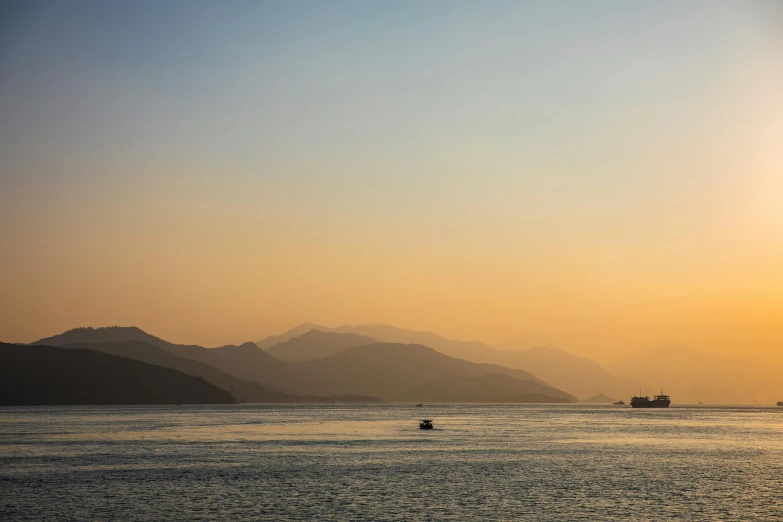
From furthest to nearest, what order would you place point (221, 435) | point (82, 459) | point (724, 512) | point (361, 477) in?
point (221, 435) < point (82, 459) < point (361, 477) < point (724, 512)

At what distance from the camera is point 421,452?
464 ft

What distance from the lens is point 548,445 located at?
16438 cm

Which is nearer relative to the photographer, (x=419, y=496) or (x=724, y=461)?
(x=419, y=496)

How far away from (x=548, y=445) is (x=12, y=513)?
119437 millimetres

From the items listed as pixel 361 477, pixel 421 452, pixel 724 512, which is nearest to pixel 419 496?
pixel 361 477

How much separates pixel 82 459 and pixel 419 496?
68.2m

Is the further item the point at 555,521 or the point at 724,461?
the point at 724,461

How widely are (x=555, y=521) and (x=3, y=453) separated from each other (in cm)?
10500

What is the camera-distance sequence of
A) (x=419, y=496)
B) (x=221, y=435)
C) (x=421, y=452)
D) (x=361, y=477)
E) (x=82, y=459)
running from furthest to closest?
(x=221, y=435) → (x=421, y=452) → (x=82, y=459) → (x=361, y=477) → (x=419, y=496)

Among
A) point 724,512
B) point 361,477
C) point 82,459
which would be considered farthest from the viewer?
point 82,459

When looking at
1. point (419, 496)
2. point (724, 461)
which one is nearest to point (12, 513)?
point (419, 496)

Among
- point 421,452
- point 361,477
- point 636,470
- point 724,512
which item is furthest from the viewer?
point 421,452

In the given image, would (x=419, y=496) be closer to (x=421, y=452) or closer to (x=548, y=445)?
(x=421, y=452)

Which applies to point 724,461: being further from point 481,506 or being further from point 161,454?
point 161,454
